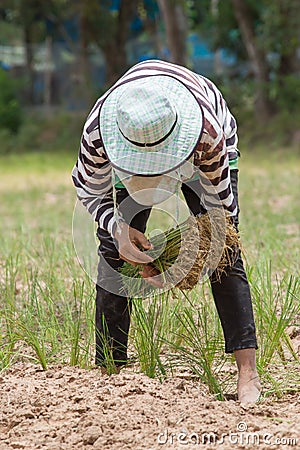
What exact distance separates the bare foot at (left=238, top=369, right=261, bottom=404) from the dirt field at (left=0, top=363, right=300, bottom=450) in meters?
0.04

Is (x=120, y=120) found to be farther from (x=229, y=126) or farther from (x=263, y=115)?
(x=263, y=115)

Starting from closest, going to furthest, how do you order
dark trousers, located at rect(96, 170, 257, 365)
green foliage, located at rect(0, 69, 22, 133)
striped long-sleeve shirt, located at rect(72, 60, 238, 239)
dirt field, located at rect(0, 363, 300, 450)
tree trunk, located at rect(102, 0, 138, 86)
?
dirt field, located at rect(0, 363, 300, 450) → striped long-sleeve shirt, located at rect(72, 60, 238, 239) → dark trousers, located at rect(96, 170, 257, 365) → green foliage, located at rect(0, 69, 22, 133) → tree trunk, located at rect(102, 0, 138, 86)

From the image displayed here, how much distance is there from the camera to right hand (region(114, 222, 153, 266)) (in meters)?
3.04

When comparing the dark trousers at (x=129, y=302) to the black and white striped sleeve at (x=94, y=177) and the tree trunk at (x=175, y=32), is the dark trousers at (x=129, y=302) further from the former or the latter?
the tree trunk at (x=175, y=32)

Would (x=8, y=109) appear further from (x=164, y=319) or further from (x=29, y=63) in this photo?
(x=164, y=319)

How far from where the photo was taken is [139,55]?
23.5 m

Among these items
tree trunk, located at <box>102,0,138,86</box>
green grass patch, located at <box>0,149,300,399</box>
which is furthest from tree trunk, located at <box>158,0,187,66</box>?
green grass patch, located at <box>0,149,300,399</box>

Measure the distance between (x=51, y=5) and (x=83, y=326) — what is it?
64.3 feet

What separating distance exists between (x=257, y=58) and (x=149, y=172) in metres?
15.3

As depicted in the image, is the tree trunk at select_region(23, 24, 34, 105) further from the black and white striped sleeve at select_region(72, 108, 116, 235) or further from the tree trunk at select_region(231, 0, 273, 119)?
the black and white striped sleeve at select_region(72, 108, 116, 235)

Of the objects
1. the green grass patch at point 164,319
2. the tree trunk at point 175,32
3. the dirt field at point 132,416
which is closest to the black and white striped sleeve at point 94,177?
the green grass patch at point 164,319

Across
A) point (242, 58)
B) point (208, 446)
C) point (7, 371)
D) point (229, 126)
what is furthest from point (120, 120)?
point (242, 58)

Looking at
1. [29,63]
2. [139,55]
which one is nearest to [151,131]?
[139,55]

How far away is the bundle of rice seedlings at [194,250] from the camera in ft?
10.2
